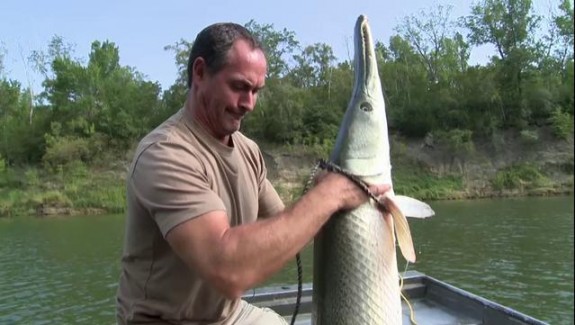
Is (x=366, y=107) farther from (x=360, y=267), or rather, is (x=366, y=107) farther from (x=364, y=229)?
(x=360, y=267)

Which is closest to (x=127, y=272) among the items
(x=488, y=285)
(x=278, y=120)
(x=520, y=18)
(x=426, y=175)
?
(x=488, y=285)

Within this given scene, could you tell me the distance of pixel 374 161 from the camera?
244cm

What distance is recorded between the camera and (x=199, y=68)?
271 centimetres

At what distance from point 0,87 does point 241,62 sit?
63535mm

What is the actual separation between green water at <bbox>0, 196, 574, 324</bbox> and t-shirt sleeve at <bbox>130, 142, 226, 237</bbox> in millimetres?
5922

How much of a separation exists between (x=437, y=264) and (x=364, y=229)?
50.5ft

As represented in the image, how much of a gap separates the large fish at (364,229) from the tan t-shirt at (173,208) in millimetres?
506

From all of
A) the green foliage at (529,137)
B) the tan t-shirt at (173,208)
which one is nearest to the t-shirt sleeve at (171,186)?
the tan t-shirt at (173,208)

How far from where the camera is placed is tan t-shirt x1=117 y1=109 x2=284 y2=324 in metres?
2.35

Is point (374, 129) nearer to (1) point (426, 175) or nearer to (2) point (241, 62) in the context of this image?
(2) point (241, 62)

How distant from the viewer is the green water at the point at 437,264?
1306 cm

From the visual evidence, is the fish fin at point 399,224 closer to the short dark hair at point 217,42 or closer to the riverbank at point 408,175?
the short dark hair at point 217,42

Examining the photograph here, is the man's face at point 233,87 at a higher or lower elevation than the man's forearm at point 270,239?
higher

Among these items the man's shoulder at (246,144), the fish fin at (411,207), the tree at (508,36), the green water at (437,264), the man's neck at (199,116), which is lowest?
the green water at (437,264)
